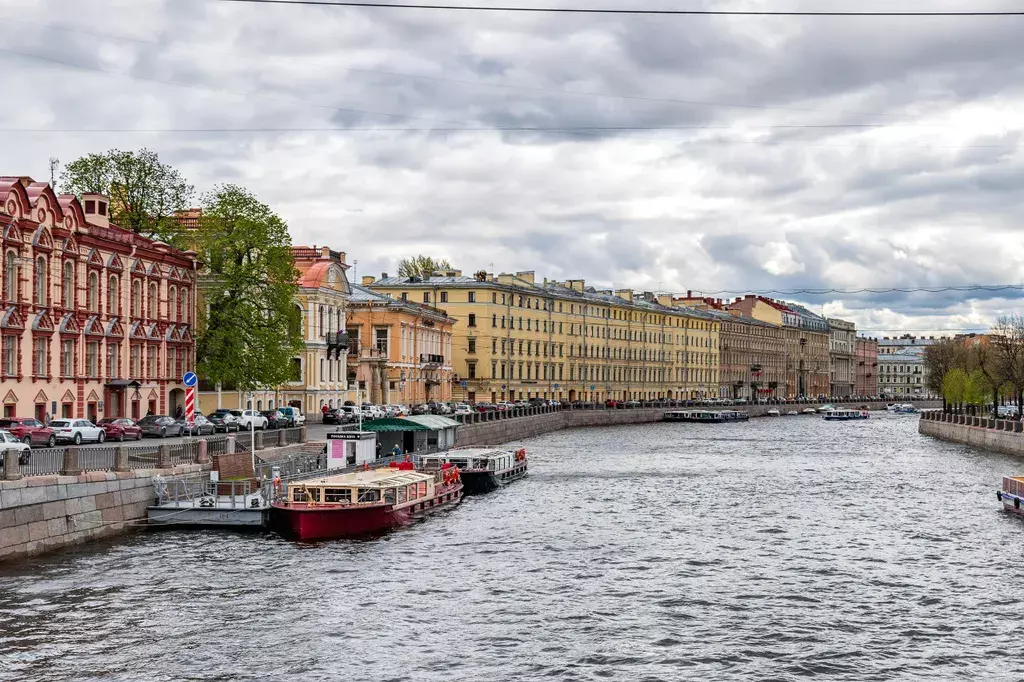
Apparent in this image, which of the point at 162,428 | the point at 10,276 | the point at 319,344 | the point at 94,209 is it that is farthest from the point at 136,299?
the point at 319,344

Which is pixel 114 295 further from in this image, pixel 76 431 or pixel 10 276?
pixel 76 431

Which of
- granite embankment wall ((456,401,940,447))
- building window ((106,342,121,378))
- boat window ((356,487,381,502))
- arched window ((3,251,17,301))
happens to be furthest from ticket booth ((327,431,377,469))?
granite embankment wall ((456,401,940,447))

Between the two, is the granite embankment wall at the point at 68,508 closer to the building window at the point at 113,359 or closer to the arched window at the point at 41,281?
the arched window at the point at 41,281

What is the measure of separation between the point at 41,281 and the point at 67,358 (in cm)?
382

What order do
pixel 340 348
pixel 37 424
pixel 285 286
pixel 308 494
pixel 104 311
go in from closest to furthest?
pixel 308 494, pixel 37 424, pixel 104 311, pixel 285 286, pixel 340 348

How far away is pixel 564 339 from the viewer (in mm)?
137375

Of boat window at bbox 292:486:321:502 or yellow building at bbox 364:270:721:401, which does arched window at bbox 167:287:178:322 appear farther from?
yellow building at bbox 364:270:721:401

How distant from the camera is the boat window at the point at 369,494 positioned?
3716cm

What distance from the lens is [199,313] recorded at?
220 feet

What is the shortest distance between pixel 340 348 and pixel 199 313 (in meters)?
17.4

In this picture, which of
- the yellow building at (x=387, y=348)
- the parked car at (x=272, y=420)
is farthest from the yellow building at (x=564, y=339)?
the parked car at (x=272, y=420)

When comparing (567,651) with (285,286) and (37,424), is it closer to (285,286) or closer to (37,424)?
(37,424)

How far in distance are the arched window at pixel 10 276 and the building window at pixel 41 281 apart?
6.37 feet

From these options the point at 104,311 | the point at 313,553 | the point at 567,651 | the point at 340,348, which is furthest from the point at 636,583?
the point at 340,348
